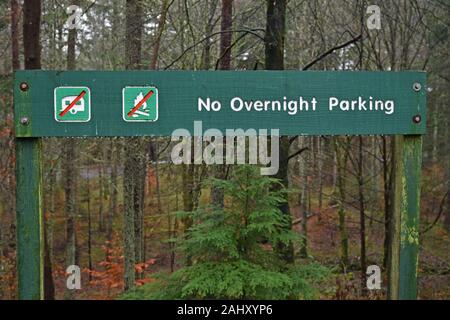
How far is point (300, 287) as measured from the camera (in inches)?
124

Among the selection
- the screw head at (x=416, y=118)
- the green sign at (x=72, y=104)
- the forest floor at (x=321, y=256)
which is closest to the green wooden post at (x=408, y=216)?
the screw head at (x=416, y=118)

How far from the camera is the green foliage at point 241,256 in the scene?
9.71 feet

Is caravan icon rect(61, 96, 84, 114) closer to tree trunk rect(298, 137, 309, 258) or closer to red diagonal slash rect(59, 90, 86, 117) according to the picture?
red diagonal slash rect(59, 90, 86, 117)

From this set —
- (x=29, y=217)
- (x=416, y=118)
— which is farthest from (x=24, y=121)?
(x=416, y=118)

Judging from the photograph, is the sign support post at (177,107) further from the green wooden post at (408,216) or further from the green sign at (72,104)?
the green wooden post at (408,216)

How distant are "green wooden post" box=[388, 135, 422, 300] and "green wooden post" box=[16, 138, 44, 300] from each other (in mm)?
2150

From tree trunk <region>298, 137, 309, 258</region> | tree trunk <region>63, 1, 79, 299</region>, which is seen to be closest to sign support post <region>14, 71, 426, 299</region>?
tree trunk <region>63, 1, 79, 299</region>

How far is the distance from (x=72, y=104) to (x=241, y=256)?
1650mm

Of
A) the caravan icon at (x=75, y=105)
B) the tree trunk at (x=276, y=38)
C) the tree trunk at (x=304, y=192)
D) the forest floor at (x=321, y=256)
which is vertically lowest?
the forest floor at (x=321, y=256)

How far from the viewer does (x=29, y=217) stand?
242 cm

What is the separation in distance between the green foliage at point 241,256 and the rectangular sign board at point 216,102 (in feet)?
2.89

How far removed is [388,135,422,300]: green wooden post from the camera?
103 inches
